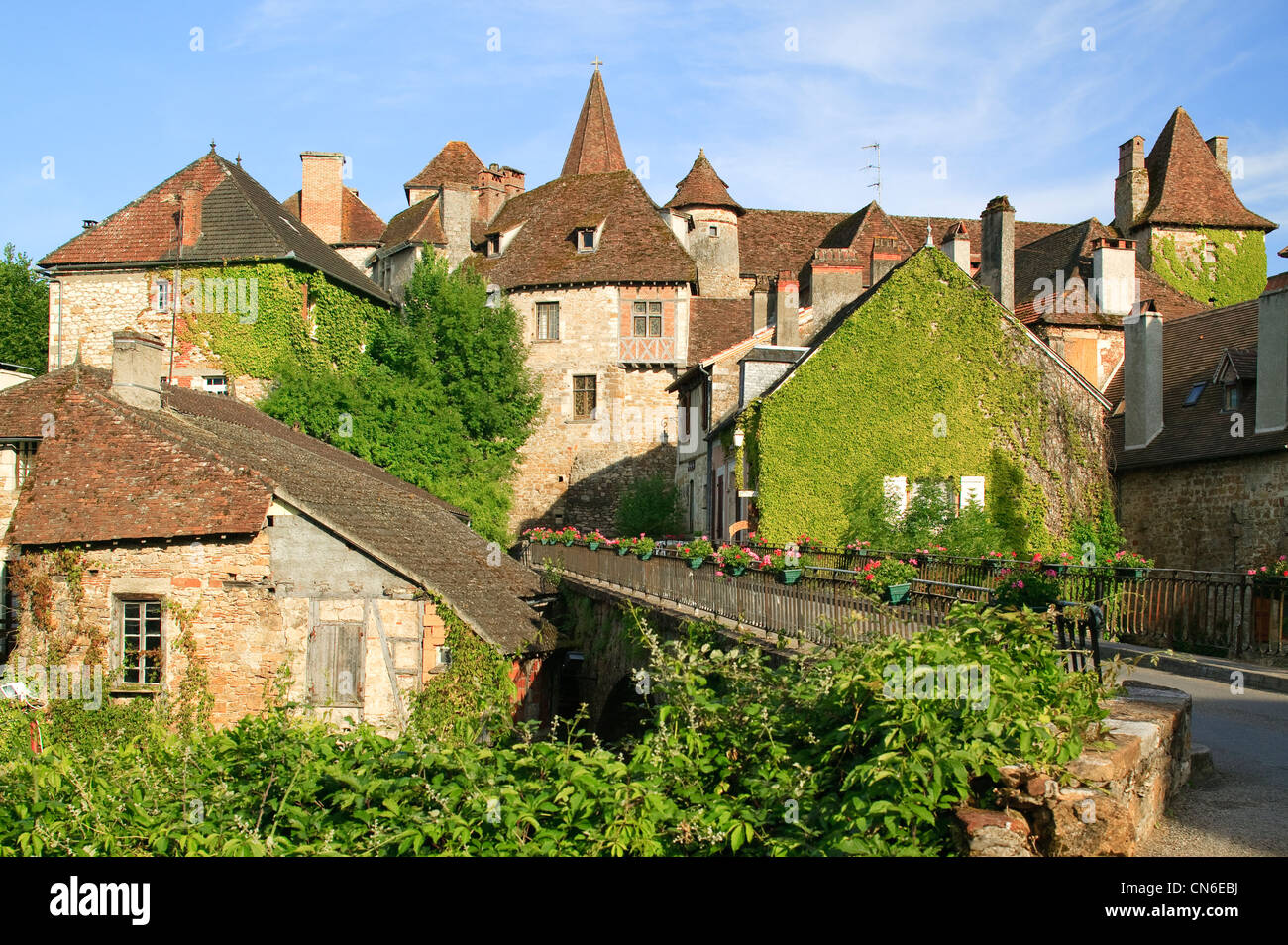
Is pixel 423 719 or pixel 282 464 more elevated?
pixel 282 464

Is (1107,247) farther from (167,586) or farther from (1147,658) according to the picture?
(167,586)

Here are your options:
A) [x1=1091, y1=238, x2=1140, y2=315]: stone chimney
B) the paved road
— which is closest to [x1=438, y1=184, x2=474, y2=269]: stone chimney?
[x1=1091, y1=238, x2=1140, y2=315]: stone chimney

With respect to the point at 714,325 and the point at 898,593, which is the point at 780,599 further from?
the point at 714,325

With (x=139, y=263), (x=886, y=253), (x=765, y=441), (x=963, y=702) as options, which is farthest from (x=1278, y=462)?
(x=139, y=263)

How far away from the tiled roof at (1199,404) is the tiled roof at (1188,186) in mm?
16907

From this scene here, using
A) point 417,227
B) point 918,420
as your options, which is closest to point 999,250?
point 918,420

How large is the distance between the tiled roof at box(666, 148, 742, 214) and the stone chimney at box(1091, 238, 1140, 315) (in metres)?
17.6

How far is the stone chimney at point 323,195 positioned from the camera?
45500 millimetres

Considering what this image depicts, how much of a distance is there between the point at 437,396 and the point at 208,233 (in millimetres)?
9172

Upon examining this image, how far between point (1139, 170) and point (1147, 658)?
3397 cm

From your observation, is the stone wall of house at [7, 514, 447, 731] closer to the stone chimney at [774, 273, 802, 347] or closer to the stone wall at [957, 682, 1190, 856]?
the stone wall at [957, 682, 1190, 856]

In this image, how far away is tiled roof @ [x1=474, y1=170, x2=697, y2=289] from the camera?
39.9 m

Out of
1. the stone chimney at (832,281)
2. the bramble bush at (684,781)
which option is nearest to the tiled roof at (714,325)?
the stone chimney at (832,281)
